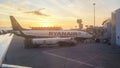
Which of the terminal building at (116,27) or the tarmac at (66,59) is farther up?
the terminal building at (116,27)

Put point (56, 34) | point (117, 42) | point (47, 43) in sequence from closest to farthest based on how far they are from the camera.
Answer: point (117, 42) < point (47, 43) < point (56, 34)

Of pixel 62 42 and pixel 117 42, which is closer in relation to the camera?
pixel 117 42

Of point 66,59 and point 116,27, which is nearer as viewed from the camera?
point 66,59

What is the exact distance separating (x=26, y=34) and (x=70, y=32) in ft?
36.1

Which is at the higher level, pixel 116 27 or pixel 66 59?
pixel 116 27

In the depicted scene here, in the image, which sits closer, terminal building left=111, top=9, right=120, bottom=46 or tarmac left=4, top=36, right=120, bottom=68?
tarmac left=4, top=36, right=120, bottom=68

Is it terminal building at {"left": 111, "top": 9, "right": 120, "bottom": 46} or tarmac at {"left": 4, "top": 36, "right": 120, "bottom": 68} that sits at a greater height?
terminal building at {"left": 111, "top": 9, "right": 120, "bottom": 46}

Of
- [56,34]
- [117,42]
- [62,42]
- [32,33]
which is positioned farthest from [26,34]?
[117,42]

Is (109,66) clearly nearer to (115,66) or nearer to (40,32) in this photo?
(115,66)

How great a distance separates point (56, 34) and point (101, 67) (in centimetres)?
3337

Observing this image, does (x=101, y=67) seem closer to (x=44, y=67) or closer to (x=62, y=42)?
(x=44, y=67)

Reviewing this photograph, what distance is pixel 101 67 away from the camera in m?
18.4

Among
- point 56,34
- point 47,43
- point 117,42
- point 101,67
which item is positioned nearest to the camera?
point 101,67

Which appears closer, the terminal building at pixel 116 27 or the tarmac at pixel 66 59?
the tarmac at pixel 66 59
